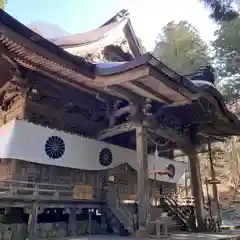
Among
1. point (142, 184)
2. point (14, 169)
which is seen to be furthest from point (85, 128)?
point (142, 184)

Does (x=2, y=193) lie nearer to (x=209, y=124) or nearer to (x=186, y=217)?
(x=186, y=217)

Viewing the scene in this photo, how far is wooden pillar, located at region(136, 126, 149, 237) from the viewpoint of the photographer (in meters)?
7.86

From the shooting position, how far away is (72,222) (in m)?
8.63

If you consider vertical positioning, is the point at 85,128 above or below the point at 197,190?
above

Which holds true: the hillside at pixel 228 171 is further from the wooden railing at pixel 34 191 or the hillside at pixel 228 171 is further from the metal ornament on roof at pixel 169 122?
the wooden railing at pixel 34 191

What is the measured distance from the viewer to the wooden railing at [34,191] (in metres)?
7.39

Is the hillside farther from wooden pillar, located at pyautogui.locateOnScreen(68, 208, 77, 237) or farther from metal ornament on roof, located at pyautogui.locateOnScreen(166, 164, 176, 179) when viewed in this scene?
wooden pillar, located at pyautogui.locateOnScreen(68, 208, 77, 237)

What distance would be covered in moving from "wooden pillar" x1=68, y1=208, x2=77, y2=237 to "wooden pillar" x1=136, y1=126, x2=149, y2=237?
2.05m

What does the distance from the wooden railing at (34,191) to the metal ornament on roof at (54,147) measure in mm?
916

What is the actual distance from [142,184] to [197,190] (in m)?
3.53

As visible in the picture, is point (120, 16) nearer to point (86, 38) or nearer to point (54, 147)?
point (86, 38)

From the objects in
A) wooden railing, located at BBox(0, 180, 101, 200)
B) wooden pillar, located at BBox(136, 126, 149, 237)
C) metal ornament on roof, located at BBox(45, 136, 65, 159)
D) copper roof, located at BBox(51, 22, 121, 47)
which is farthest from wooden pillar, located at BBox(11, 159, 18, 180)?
copper roof, located at BBox(51, 22, 121, 47)

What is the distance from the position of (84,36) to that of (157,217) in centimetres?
891

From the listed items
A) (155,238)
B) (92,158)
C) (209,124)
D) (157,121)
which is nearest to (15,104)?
(92,158)
